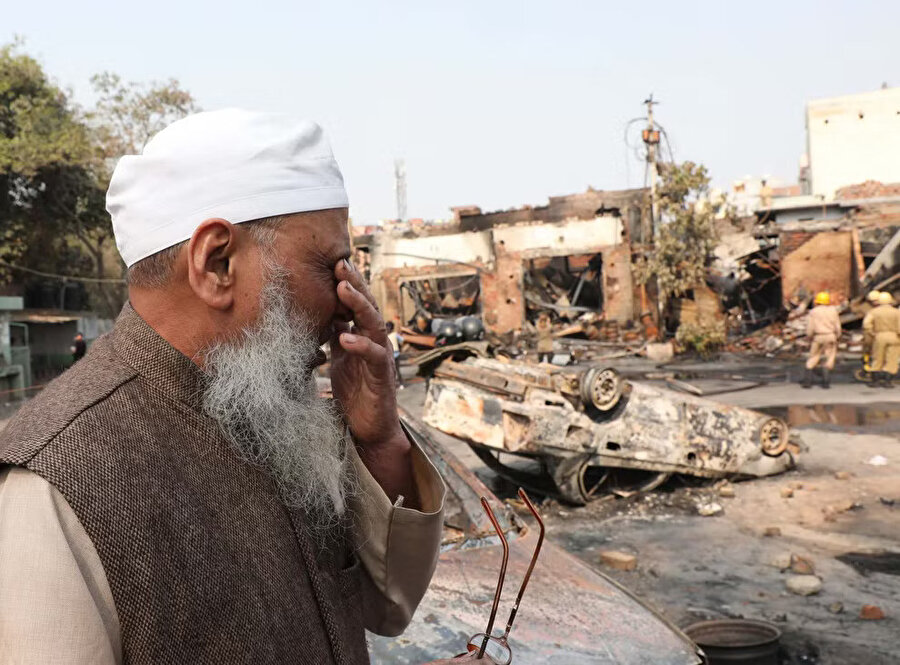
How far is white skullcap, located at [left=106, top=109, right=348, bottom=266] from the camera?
1368 mm

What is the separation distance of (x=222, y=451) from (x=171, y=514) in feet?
0.62

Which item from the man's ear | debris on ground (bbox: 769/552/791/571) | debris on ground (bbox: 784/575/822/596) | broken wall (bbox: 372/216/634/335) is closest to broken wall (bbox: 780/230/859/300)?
broken wall (bbox: 372/216/634/335)

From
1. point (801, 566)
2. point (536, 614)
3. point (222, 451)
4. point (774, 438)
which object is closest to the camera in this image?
point (222, 451)

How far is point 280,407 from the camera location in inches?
59.3

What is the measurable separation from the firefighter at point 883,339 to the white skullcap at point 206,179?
15125mm

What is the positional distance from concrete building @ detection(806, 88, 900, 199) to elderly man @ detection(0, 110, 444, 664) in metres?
41.6

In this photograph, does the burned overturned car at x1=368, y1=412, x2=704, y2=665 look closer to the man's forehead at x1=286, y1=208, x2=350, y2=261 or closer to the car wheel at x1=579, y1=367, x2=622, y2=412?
the man's forehead at x1=286, y1=208, x2=350, y2=261

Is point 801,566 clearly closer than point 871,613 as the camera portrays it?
No

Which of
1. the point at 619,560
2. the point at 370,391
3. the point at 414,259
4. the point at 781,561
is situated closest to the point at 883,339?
the point at 781,561

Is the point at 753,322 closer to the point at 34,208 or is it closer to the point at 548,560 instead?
the point at 34,208

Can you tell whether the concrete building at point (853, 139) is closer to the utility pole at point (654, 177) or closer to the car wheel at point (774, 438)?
the utility pole at point (654, 177)

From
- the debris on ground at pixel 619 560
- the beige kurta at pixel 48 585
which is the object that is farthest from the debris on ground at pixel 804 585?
the beige kurta at pixel 48 585

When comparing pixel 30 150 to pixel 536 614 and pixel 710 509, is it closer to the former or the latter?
pixel 710 509

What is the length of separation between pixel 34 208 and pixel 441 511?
27.2m
